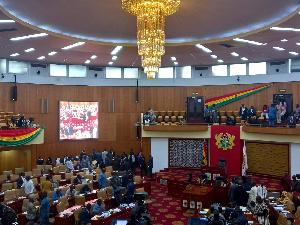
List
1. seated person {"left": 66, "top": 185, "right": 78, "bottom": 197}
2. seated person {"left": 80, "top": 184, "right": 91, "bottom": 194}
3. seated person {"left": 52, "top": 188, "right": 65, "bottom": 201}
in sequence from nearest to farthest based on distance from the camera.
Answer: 1. seated person {"left": 52, "top": 188, "right": 65, "bottom": 201}
2. seated person {"left": 66, "top": 185, "right": 78, "bottom": 197}
3. seated person {"left": 80, "top": 184, "right": 91, "bottom": 194}

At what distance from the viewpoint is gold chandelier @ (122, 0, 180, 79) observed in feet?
29.7

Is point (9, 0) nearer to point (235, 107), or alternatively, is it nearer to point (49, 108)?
point (49, 108)

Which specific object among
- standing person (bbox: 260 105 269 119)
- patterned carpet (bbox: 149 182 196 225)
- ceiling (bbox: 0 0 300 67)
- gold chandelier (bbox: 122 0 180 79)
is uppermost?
ceiling (bbox: 0 0 300 67)

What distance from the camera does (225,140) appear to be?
60.5 feet

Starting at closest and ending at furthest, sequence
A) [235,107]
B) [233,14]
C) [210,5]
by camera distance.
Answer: [210,5] → [233,14] → [235,107]

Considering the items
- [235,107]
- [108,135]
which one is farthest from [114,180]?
[235,107]

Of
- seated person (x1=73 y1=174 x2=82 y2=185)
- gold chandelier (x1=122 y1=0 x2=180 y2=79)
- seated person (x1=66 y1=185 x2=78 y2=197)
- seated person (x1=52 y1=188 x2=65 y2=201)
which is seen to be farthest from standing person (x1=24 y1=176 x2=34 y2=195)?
gold chandelier (x1=122 y1=0 x2=180 y2=79)

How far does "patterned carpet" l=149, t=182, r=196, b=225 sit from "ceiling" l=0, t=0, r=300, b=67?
7.41m

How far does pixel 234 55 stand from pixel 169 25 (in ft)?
23.6

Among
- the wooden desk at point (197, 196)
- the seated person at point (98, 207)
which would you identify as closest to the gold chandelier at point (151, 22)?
the seated person at point (98, 207)

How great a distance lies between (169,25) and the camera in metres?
12.7

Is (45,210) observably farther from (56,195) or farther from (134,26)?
(134,26)

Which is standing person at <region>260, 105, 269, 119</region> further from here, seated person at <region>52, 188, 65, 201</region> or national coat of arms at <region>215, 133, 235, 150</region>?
seated person at <region>52, 188, 65, 201</region>

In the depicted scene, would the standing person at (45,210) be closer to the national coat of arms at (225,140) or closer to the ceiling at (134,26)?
the ceiling at (134,26)
